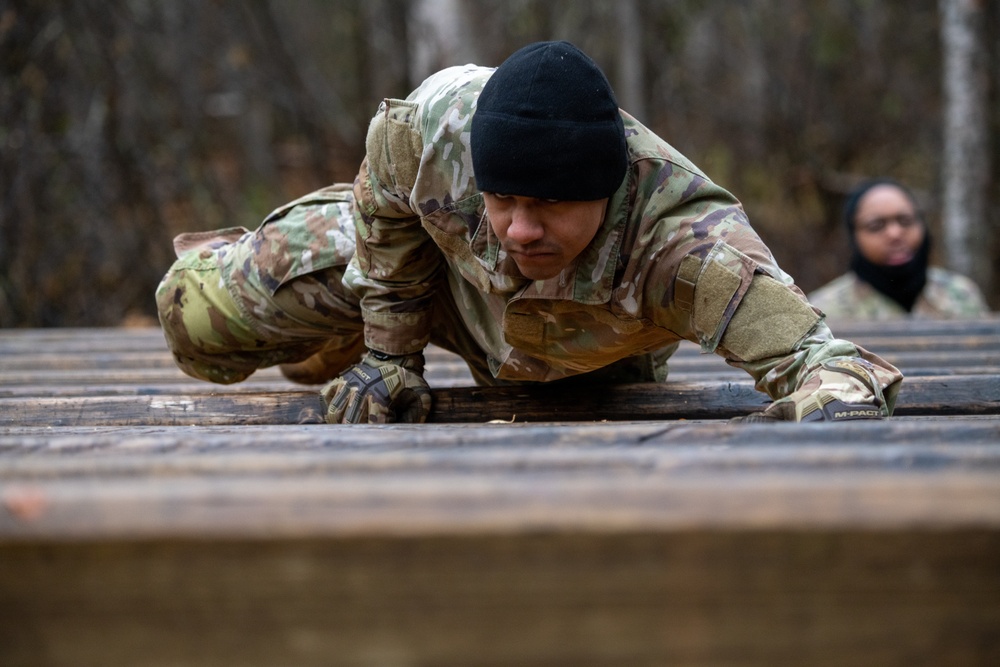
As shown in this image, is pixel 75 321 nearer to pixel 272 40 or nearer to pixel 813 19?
pixel 272 40

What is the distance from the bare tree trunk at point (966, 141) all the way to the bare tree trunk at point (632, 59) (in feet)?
9.19

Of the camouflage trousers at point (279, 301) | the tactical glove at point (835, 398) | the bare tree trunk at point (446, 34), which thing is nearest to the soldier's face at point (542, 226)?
the tactical glove at point (835, 398)

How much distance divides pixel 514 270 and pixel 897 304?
4434 millimetres

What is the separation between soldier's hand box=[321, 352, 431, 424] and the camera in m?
2.38

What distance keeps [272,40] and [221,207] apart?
8.24ft

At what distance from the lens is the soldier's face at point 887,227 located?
5.93m

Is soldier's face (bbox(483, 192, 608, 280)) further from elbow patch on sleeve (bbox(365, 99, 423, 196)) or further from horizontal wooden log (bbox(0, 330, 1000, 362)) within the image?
horizontal wooden log (bbox(0, 330, 1000, 362))

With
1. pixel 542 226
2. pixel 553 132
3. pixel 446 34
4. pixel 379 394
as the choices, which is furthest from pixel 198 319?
pixel 446 34

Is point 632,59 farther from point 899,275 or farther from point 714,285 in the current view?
point 714,285

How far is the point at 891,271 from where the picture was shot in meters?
5.96

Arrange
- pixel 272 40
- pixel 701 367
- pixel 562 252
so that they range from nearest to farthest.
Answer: pixel 562 252 < pixel 701 367 < pixel 272 40

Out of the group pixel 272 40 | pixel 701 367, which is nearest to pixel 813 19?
pixel 272 40

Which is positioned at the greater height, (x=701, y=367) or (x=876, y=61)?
(x=701, y=367)

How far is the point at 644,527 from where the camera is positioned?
3.53 ft
